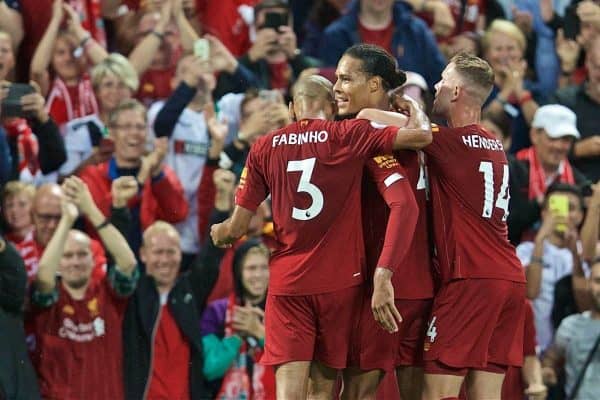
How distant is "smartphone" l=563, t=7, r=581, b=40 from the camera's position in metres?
12.6

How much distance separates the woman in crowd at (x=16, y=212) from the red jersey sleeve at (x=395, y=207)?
3.16 meters

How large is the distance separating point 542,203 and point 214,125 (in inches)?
97.8

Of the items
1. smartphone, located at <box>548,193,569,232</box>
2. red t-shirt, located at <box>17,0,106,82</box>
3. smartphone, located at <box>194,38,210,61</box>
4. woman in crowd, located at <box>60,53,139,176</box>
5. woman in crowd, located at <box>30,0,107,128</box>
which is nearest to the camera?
woman in crowd, located at <box>60,53,139,176</box>

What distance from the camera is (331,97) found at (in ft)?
24.1

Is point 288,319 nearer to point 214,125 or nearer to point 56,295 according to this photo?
point 56,295

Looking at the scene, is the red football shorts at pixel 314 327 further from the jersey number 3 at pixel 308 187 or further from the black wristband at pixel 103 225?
the black wristband at pixel 103 225

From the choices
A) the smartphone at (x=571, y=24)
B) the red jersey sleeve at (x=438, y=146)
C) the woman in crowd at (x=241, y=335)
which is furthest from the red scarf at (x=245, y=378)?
the smartphone at (x=571, y=24)

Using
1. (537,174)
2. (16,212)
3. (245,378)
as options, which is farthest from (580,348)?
(16,212)

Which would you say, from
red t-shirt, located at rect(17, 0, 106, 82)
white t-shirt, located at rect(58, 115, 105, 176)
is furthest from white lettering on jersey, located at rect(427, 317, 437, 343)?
red t-shirt, located at rect(17, 0, 106, 82)

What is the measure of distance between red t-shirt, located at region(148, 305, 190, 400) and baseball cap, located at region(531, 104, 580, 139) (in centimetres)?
340

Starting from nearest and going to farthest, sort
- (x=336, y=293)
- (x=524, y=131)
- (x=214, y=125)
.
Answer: (x=336, y=293), (x=214, y=125), (x=524, y=131)

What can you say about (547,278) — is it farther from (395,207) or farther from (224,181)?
(395,207)

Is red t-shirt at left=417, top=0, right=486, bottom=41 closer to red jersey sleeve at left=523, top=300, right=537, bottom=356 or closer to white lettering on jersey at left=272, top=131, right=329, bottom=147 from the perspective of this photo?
red jersey sleeve at left=523, top=300, right=537, bottom=356

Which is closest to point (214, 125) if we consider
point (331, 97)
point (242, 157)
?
point (242, 157)
